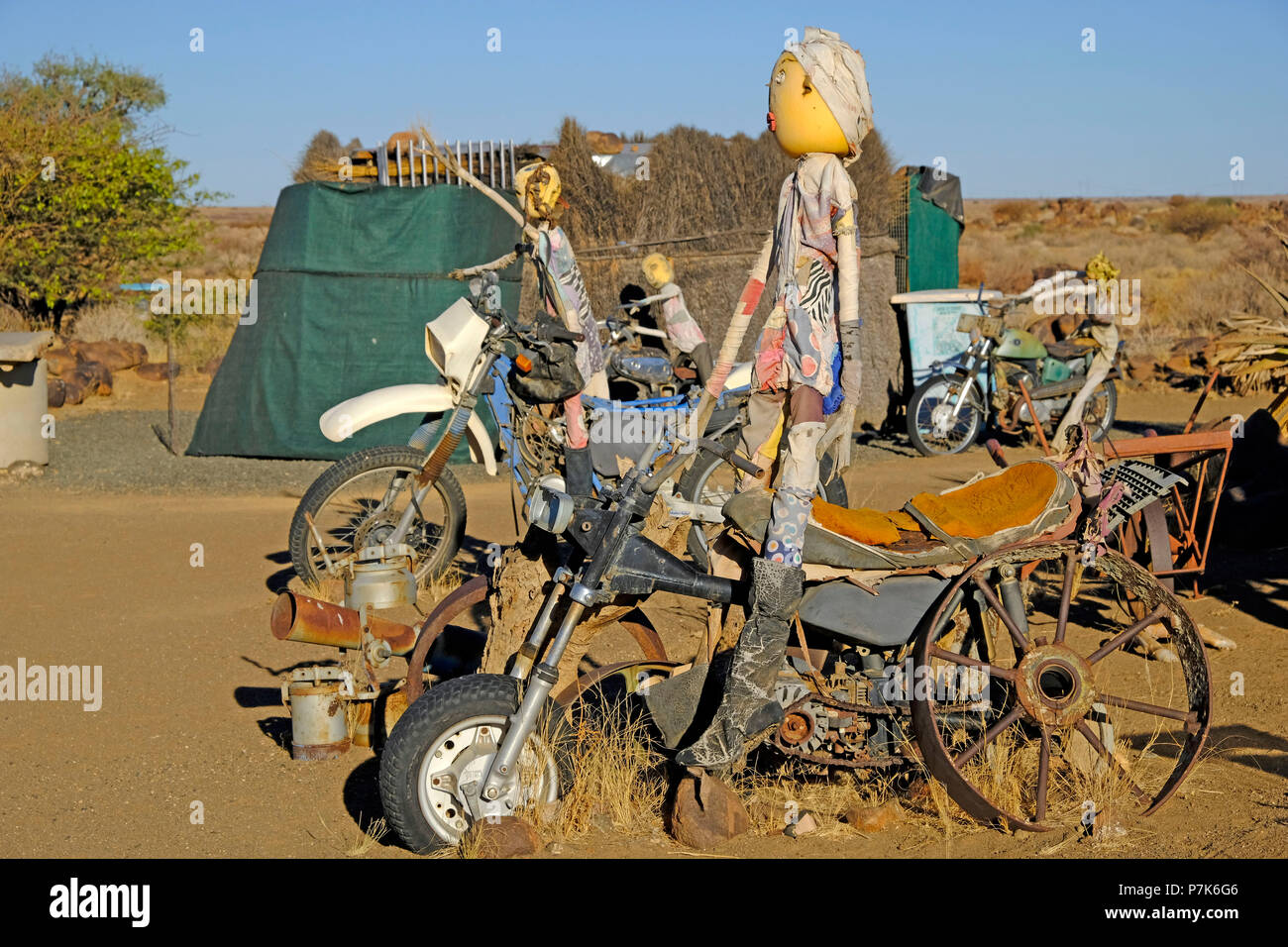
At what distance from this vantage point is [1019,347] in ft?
43.3

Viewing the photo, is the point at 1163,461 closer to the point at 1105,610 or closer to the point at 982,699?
the point at 1105,610

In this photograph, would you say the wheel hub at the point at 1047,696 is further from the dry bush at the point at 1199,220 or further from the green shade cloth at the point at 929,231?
the dry bush at the point at 1199,220

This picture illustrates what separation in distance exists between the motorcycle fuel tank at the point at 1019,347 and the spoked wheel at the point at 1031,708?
9277mm

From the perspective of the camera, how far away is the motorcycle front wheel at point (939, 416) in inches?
498

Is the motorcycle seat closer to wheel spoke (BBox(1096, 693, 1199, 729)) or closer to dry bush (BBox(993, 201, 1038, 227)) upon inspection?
wheel spoke (BBox(1096, 693, 1199, 729))

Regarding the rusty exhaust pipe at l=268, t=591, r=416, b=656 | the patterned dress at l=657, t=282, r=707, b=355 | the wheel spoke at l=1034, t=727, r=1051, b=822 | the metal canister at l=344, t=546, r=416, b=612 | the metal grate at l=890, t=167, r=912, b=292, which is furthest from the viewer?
the metal grate at l=890, t=167, r=912, b=292

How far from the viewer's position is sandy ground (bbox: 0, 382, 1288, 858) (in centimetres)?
398

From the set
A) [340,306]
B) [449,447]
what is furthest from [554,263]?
[340,306]

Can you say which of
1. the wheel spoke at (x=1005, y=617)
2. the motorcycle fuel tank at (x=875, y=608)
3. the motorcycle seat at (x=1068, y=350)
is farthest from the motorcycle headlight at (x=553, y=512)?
the motorcycle seat at (x=1068, y=350)

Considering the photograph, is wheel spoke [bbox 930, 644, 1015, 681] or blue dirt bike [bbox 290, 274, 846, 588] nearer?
wheel spoke [bbox 930, 644, 1015, 681]

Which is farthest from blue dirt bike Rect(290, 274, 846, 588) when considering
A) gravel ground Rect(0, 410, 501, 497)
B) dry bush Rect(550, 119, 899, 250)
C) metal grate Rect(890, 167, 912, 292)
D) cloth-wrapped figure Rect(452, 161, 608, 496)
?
metal grate Rect(890, 167, 912, 292)

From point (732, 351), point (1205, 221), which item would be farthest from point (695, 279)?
point (1205, 221)

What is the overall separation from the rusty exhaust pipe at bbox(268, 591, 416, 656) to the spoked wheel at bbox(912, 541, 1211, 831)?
2124 millimetres

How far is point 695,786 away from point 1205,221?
47.2 metres
